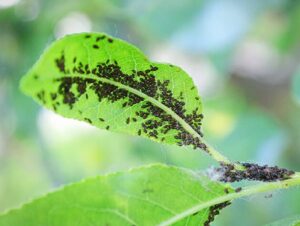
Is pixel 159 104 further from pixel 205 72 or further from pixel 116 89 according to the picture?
pixel 205 72

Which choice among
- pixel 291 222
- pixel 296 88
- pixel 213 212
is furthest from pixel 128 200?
pixel 296 88

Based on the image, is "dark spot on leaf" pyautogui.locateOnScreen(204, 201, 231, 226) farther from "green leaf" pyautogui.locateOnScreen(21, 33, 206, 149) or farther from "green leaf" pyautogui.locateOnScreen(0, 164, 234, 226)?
"green leaf" pyautogui.locateOnScreen(21, 33, 206, 149)

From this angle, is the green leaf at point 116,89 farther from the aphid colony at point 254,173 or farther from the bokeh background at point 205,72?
the bokeh background at point 205,72

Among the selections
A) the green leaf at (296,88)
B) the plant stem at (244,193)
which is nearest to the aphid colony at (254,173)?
the plant stem at (244,193)

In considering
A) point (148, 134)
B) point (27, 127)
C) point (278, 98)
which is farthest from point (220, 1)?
point (148, 134)

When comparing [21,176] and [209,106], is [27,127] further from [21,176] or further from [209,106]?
[21,176]

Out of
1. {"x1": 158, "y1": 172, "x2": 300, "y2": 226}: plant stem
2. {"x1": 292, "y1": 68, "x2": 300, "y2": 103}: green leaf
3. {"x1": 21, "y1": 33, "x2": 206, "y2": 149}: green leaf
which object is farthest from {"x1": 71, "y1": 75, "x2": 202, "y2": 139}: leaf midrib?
{"x1": 292, "y1": 68, "x2": 300, "y2": 103}: green leaf
